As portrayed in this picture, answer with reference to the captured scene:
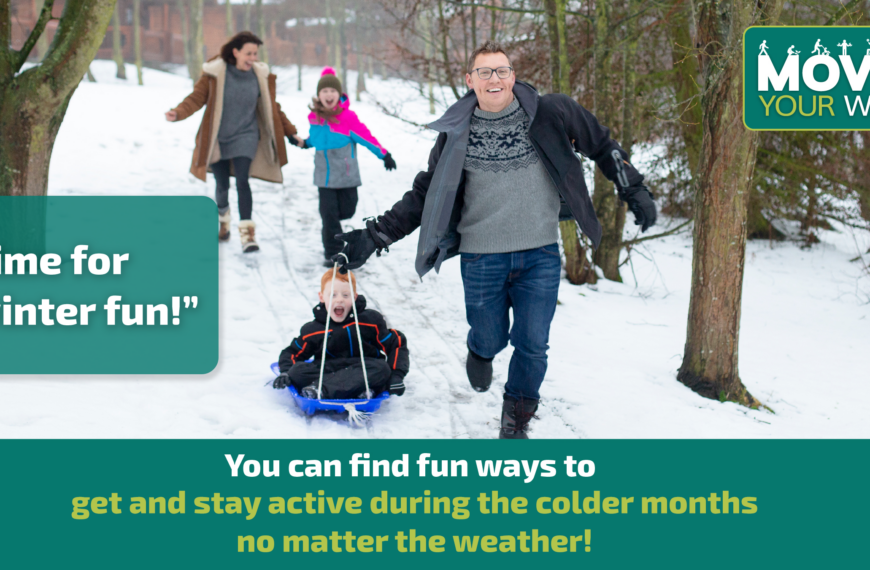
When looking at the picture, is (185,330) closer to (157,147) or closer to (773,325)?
(773,325)

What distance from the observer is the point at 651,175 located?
10695 millimetres

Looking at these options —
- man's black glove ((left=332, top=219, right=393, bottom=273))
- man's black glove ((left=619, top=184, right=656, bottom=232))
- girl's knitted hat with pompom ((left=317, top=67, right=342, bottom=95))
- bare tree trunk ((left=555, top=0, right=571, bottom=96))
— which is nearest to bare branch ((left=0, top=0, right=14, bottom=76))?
girl's knitted hat with pompom ((left=317, top=67, right=342, bottom=95))

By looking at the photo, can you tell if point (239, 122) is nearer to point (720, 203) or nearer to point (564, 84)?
point (564, 84)

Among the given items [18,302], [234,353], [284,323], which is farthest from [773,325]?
[18,302]

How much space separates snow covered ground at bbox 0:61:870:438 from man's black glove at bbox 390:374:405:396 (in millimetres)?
153

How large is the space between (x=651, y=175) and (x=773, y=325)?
3.79m

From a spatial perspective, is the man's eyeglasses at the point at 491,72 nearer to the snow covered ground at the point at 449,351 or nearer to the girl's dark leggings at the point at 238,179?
the snow covered ground at the point at 449,351

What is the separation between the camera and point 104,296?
17.5ft

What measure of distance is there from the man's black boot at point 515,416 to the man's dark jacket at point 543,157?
821mm

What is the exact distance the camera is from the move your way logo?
4.80 m

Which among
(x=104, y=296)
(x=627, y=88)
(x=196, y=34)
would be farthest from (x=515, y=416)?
(x=196, y=34)

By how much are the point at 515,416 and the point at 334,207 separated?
11.6 ft

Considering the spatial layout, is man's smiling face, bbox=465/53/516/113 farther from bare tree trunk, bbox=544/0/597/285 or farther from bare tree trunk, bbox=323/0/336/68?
bare tree trunk, bbox=323/0/336/68
